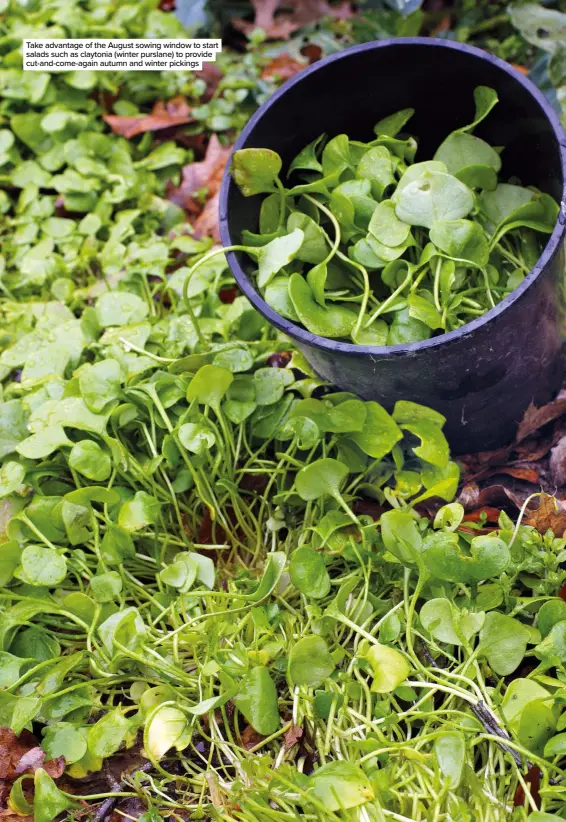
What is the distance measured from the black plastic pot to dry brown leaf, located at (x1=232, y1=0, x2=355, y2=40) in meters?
0.64

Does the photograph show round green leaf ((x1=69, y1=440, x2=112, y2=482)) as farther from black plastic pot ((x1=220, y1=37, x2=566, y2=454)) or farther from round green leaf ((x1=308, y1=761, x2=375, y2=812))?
round green leaf ((x1=308, y1=761, x2=375, y2=812))

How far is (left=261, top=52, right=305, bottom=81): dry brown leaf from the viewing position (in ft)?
5.42

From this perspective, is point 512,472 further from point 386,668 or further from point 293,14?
point 293,14

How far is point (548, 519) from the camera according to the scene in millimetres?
1025

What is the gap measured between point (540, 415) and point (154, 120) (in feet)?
3.32

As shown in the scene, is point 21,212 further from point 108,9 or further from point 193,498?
point 193,498

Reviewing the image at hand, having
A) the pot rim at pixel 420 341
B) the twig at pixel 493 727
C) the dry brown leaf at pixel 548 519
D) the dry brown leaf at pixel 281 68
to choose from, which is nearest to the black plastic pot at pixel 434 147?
the pot rim at pixel 420 341

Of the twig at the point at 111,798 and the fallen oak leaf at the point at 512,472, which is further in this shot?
the fallen oak leaf at the point at 512,472

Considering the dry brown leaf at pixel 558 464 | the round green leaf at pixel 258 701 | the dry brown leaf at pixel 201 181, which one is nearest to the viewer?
the round green leaf at pixel 258 701

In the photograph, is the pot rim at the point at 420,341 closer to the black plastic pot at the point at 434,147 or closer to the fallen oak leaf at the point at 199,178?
the black plastic pot at the point at 434,147

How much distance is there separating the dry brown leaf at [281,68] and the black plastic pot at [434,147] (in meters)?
0.52

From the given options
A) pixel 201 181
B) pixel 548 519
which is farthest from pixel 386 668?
pixel 201 181

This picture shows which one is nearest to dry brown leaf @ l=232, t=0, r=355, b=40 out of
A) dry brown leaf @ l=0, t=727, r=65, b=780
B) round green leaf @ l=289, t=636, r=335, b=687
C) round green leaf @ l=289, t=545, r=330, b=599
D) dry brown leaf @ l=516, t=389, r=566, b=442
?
dry brown leaf @ l=516, t=389, r=566, b=442

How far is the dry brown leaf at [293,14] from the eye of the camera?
5.60 feet
